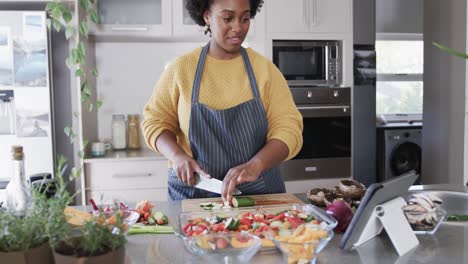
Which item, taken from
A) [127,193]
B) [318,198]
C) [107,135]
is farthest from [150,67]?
[318,198]

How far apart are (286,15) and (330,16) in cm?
29

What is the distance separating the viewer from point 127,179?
2707 mm

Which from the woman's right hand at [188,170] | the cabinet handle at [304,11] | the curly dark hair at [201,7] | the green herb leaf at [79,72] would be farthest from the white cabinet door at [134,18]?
the woman's right hand at [188,170]

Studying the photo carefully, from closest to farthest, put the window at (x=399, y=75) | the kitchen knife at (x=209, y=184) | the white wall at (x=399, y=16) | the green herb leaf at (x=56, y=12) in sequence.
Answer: the kitchen knife at (x=209, y=184), the green herb leaf at (x=56, y=12), the white wall at (x=399, y=16), the window at (x=399, y=75)

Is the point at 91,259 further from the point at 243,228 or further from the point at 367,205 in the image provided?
the point at 367,205

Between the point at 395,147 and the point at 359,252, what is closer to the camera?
the point at 359,252

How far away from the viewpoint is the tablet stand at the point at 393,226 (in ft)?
3.34

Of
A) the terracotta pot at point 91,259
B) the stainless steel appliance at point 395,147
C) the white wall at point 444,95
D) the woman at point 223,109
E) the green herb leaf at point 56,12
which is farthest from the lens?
the stainless steel appliance at point 395,147

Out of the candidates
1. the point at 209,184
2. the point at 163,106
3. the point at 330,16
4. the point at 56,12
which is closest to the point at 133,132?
the point at 56,12

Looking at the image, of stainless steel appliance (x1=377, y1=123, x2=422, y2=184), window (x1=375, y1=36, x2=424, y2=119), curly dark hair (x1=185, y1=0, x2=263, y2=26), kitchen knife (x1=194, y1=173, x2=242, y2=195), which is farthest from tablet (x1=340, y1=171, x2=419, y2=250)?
window (x1=375, y1=36, x2=424, y2=119)

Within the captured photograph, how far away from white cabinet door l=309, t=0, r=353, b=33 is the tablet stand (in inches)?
80.5

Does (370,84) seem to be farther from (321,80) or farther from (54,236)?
(54,236)

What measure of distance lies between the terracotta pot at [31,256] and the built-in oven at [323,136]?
2233 mm

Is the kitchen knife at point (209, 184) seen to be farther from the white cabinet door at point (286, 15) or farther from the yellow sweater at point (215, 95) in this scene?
the white cabinet door at point (286, 15)
